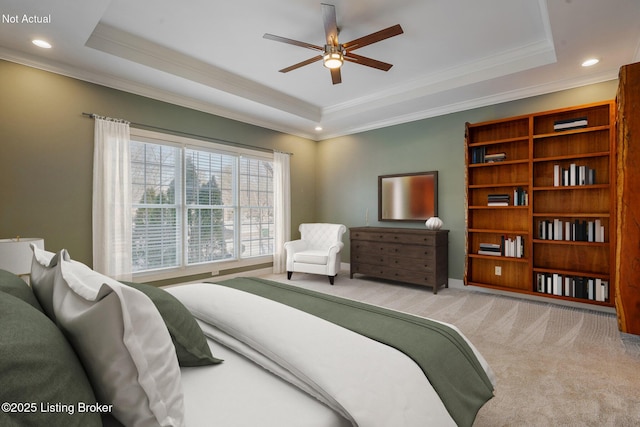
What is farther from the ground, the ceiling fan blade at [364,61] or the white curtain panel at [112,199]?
the ceiling fan blade at [364,61]

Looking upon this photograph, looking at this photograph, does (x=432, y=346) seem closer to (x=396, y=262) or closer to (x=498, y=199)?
(x=396, y=262)

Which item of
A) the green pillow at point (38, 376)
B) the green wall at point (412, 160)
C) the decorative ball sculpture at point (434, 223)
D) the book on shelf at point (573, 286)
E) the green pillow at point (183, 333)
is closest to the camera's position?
the green pillow at point (38, 376)

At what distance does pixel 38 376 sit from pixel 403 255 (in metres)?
4.43

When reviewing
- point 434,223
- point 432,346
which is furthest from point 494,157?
point 432,346

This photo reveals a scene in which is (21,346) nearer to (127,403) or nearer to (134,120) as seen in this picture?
(127,403)

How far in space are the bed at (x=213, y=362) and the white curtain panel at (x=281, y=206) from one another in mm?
3976

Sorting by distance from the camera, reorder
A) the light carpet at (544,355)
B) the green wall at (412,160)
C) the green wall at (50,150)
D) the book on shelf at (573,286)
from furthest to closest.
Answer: the green wall at (412,160) < the book on shelf at (573,286) < the green wall at (50,150) < the light carpet at (544,355)

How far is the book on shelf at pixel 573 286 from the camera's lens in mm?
3459

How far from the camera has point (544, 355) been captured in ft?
8.21

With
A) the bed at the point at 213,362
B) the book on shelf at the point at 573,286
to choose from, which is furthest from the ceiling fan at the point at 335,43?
the book on shelf at the point at 573,286

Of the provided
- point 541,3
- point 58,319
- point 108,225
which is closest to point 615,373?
point 541,3

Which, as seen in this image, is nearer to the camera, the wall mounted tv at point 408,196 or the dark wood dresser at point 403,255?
the dark wood dresser at point 403,255

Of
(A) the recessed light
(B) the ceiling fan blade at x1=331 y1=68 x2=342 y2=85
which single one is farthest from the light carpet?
(A) the recessed light

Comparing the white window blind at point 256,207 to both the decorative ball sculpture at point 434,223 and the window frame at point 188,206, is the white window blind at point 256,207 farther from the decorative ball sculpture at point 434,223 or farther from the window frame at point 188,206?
the decorative ball sculpture at point 434,223
